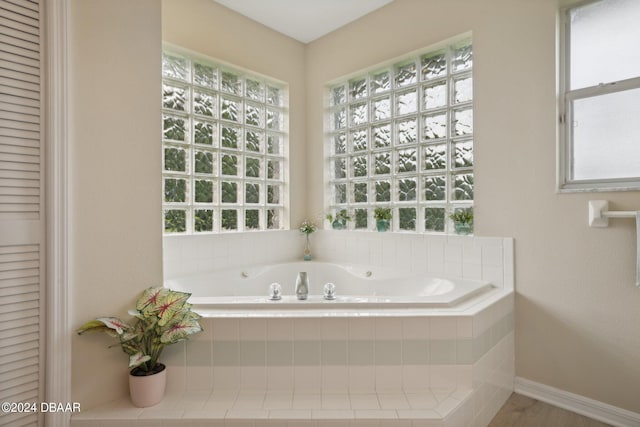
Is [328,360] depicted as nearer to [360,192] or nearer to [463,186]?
[463,186]

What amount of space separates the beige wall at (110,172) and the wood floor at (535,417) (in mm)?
1986

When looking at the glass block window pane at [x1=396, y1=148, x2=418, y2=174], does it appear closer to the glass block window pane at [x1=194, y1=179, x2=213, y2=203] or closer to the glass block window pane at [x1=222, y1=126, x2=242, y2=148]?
the glass block window pane at [x1=222, y1=126, x2=242, y2=148]

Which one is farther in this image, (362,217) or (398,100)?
(362,217)

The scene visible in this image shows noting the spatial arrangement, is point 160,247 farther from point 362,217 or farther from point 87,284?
point 362,217

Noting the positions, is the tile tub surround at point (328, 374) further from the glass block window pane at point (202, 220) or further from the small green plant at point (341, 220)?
the small green plant at point (341, 220)

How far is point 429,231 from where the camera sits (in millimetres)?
2748

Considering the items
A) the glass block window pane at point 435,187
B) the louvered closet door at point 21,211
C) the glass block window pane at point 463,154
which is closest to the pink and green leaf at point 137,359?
the louvered closet door at point 21,211

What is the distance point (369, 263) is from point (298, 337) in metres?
Answer: 1.47

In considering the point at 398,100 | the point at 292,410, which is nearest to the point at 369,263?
the point at 398,100

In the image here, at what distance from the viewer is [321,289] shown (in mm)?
3066

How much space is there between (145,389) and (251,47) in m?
2.75

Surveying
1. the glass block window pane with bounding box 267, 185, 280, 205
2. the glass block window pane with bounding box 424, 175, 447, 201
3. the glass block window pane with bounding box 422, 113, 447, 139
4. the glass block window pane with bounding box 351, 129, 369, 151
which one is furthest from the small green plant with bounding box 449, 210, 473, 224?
the glass block window pane with bounding box 267, 185, 280, 205

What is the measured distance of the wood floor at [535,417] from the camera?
71.5 inches

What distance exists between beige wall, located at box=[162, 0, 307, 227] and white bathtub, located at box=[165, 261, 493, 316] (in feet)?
2.09
